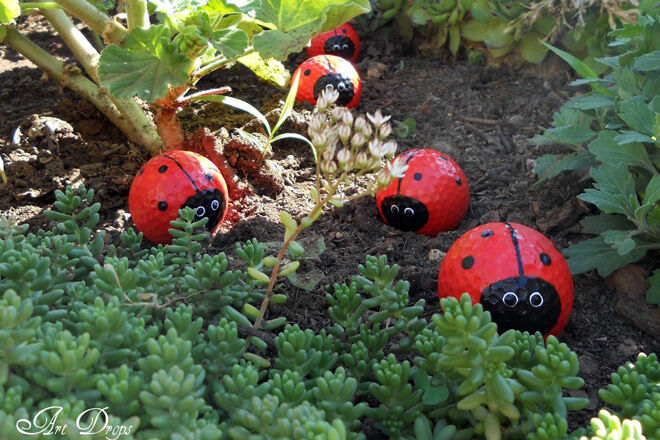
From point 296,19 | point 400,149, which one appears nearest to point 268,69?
point 296,19

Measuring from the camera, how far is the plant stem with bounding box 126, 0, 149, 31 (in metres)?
3.04

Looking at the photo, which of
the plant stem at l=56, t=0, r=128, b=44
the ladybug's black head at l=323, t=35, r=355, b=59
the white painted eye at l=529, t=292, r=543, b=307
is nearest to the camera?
the white painted eye at l=529, t=292, r=543, b=307

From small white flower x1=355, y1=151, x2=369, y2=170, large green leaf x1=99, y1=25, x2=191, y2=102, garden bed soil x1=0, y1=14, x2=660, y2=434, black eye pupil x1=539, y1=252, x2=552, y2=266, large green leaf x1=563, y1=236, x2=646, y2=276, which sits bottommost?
garden bed soil x1=0, y1=14, x2=660, y2=434

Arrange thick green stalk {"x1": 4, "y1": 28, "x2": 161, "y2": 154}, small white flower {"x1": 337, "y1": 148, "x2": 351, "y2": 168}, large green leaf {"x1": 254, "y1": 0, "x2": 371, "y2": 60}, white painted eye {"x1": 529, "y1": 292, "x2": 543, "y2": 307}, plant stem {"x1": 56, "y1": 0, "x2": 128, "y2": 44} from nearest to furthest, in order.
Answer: small white flower {"x1": 337, "y1": 148, "x2": 351, "y2": 168} < white painted eye {"x1": 529, "y1": 292, "x2": 543, "y2": 307} < large green leaf {"x1": 254, "y1": 0, "x2": 371, "y2": 60} < plant stem {"x1": 56, "y1": 0, "x2": 128, "y2": 44} < thick green stalk {"x1": 4, "y1": 28, "x2": 161, "y2": 154}

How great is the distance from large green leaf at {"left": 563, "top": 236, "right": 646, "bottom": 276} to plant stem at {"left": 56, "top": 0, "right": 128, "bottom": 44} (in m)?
2.00

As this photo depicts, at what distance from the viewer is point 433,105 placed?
3988 millimetres

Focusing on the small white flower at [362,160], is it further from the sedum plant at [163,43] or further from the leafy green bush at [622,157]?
the sedum plant at [163,43]

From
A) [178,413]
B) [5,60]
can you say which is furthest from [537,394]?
[5,60]

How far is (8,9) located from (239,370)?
204 cm

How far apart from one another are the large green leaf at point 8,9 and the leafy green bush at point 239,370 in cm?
130

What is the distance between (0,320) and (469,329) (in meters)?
0.96

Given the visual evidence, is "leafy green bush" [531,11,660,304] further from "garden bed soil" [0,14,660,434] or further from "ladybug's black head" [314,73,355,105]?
"ladybug's black head" [314,73,355,105]

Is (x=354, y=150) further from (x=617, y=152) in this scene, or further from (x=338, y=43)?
(x=338, y=43)

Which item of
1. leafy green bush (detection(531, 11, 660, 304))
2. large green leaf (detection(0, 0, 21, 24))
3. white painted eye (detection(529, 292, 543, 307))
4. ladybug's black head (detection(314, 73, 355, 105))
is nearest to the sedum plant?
large green leaf (detection(0, 0, 21, 24))
